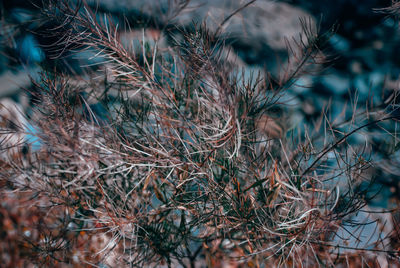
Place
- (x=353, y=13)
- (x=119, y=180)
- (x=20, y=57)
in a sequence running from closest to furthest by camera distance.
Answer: (x=119, y=180)
(x=20, y=57)
(x=353, y=13)

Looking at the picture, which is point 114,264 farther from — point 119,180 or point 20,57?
point 20,57

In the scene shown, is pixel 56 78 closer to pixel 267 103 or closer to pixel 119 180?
pixel 119 180

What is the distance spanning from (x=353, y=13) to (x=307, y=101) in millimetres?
338

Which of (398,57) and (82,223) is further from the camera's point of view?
(398,57)

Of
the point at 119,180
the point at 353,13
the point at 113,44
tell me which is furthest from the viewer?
the point at 353,13

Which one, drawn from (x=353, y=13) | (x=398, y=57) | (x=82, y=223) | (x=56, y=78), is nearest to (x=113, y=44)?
(x=56, y=78)

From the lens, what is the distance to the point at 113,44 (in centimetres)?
43

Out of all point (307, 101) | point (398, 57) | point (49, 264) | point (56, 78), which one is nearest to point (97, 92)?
point (56, 78)

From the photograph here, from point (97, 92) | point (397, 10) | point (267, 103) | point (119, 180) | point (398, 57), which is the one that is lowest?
point (119, 180)

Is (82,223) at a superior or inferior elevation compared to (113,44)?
inferior

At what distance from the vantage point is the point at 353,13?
2.91ft

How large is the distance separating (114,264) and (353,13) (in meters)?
1.06

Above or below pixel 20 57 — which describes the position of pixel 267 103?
above

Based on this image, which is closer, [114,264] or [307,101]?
[114,264]
